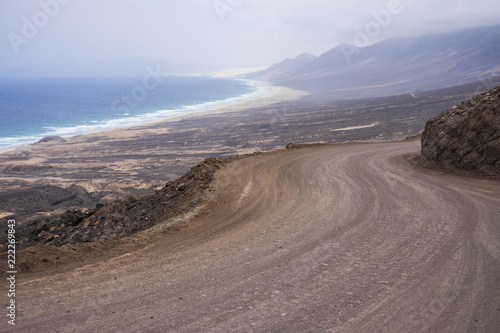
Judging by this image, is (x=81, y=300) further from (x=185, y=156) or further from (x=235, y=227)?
(x=185, y=156)

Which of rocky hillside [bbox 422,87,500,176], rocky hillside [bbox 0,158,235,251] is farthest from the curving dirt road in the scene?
rocky hillside [bbox 422,87,500,176]

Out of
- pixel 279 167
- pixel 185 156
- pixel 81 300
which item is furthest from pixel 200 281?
pixel 185 156

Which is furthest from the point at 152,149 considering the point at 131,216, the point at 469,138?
the point at 469,138

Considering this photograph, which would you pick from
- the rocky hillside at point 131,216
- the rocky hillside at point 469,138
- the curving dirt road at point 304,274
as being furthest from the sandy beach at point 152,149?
the rocky hillside at point 469,138

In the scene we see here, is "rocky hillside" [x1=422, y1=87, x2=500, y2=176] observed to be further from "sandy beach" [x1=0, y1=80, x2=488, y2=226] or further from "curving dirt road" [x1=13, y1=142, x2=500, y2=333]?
"sandy beach" [x1=0, y1=80, x2=488, y2=226]

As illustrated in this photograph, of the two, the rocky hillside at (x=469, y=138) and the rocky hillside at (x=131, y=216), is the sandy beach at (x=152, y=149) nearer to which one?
the rocky hillside at (x=131, y=216)

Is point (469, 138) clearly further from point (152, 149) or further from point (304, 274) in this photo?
point (152, 149)

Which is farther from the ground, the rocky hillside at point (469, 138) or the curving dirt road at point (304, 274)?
the rocky hillside at point (469, 138)

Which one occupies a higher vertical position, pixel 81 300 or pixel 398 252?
pixel 81 300
